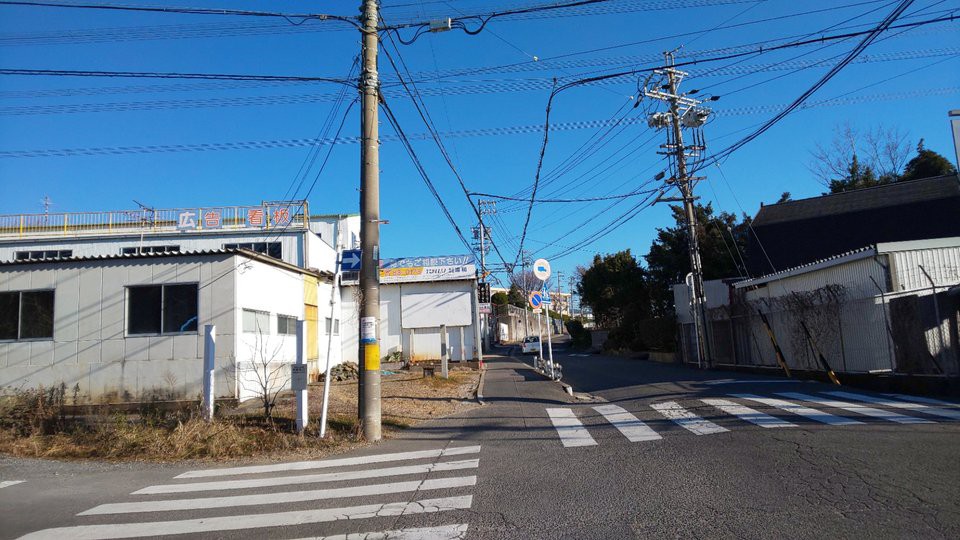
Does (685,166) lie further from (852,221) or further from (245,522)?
(245,522)

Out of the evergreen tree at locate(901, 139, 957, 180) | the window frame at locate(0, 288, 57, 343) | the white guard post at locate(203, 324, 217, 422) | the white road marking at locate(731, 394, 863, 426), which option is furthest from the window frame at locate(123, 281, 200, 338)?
the evergreen tree at locate(901, 139, 957, 180)

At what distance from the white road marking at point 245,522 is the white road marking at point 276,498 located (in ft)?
1.61

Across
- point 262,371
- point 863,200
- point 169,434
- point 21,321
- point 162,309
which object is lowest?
point 169,434

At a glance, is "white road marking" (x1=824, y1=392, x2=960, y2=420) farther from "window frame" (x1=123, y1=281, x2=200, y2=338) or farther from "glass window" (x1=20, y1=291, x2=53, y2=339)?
"glass window" (x1=20, y1=291, x2=53, y2=339)

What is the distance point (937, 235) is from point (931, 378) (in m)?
17.3

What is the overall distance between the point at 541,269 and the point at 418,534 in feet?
45.4

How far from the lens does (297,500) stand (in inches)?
265

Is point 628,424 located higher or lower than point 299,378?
lower

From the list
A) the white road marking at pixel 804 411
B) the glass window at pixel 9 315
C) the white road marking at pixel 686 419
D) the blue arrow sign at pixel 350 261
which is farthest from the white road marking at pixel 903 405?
the glass window at pixel 9 315

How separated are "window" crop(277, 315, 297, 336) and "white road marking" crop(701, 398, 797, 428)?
1183 cm

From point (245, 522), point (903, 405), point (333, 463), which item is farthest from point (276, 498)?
point (903, 405)

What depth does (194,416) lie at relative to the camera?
10586mm

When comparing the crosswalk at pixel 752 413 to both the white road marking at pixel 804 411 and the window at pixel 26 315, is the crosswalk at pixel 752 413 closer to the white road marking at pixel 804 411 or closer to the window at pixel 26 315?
the white road marking at pixel 804 411

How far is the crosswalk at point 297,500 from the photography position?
230 inches
